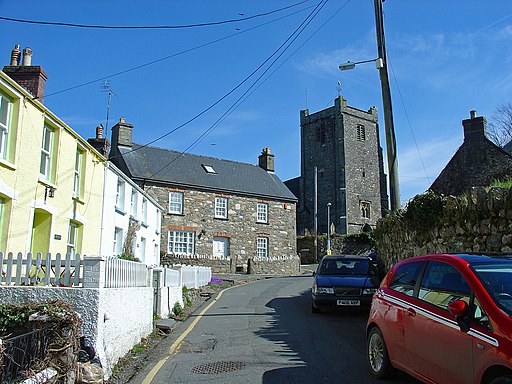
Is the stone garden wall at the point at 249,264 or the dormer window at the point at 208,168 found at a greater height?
the dormer window at the point at 208,168

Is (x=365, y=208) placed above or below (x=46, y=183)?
above

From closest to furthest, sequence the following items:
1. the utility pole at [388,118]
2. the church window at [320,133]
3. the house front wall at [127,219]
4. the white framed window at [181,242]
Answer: the utility pole at [388,118]
the house front wall at [127,219]
the white framed window at [181,242]
the church window at [320,133]

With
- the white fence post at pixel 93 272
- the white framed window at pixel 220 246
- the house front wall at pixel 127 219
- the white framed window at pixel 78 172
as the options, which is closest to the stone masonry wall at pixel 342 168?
the white framed window at pixel 220 246

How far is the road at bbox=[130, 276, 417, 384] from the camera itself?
6520mm

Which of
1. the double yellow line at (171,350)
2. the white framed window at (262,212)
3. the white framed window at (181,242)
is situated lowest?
the double yellow line at (171,350)

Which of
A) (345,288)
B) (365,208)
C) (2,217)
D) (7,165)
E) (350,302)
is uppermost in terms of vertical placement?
(365,208)

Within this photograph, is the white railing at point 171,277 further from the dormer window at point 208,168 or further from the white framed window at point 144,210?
the dormer window at point 208,168

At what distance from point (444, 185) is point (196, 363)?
25.5 meters

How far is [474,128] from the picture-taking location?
28922 mm

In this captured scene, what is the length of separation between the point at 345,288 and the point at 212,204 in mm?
24301

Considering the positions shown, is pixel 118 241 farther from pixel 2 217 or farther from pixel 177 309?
pixel 2 217

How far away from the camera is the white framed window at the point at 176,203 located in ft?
110

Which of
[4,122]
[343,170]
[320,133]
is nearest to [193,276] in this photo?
[4,122]

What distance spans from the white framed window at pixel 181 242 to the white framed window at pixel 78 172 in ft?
56.3
